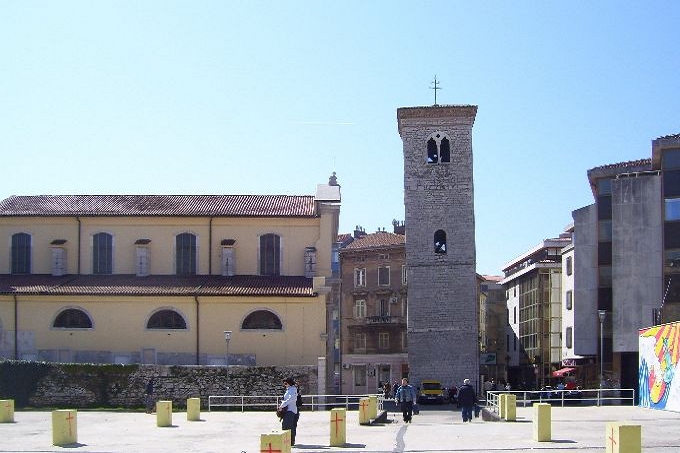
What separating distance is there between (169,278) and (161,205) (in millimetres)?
5121

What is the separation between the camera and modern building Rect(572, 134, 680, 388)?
54125 mm

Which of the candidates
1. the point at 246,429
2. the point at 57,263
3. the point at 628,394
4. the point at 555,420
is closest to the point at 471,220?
the point at 628,394

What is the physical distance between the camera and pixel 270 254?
5562 centimetres

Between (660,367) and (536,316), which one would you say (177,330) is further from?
(536,316)

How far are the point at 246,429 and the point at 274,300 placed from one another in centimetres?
2041

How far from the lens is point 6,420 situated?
110ft

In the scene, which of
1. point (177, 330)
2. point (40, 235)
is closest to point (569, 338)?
point (177, 330)

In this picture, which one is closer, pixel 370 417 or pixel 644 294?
pixel 370 417

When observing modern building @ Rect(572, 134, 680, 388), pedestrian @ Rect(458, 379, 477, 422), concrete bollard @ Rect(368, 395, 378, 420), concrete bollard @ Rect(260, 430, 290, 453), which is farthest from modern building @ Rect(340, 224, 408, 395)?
concrete bollard @ Rect(260, 430, 290, 453)

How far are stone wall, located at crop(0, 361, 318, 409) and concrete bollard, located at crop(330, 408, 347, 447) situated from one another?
22.1m

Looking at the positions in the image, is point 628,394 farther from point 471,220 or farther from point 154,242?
point 154,242

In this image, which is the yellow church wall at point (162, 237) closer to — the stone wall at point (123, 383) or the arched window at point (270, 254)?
the arched window at point (270, 254)

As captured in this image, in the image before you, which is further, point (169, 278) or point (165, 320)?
point (169, 278)

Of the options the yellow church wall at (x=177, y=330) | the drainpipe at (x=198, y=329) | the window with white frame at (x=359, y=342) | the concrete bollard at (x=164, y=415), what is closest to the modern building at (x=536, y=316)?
the window with white frame at (x=359, y=342)
